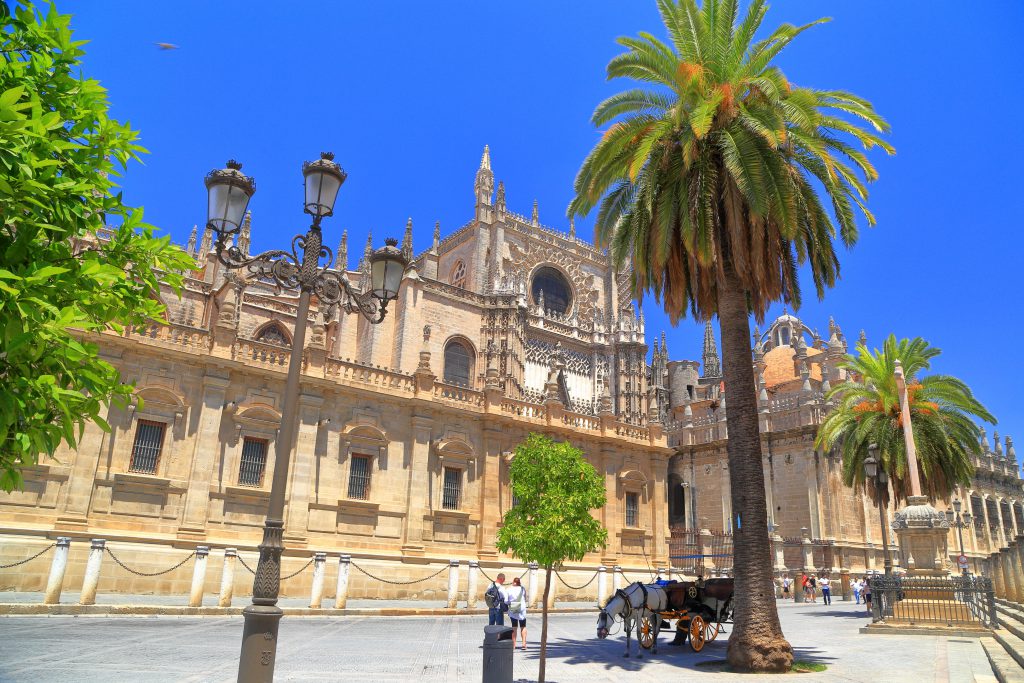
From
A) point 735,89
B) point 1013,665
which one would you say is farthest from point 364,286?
point 1013,665

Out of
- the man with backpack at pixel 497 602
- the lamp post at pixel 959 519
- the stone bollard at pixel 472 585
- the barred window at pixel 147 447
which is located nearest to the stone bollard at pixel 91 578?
the barred window at pixel 147 447

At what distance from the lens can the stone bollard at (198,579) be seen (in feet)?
51.2

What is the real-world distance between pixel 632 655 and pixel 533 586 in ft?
32.6

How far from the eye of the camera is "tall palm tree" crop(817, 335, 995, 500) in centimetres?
2483

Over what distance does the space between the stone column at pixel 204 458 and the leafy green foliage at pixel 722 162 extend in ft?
40.6

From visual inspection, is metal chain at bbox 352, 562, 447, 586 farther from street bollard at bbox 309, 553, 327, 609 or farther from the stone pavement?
the stone pavement

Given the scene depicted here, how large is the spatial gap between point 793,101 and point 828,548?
31.5 meters

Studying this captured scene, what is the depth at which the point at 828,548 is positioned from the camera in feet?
122

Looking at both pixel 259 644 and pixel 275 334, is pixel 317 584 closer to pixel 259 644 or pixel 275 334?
pixel 259 644

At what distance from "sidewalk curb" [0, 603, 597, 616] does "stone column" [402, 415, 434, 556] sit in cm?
276

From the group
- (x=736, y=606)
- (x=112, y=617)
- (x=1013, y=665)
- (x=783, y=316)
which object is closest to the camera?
(x=1013, y=665)

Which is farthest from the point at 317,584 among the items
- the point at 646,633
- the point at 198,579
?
the point at 646,633

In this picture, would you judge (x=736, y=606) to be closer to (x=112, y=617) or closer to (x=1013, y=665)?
(x=1013, y=665)

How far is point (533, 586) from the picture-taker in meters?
22.3
